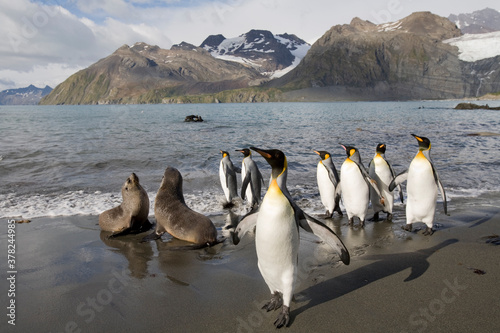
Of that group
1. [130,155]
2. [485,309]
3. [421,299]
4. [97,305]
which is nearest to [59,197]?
[97,305]

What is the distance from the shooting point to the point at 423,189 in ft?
21.5

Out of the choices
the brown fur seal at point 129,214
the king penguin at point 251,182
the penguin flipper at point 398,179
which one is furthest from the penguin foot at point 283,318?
the king penguin at point 251,182

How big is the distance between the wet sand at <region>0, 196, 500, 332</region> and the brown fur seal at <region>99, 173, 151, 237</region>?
44cm

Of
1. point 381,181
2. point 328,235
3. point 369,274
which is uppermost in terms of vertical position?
point 328,235

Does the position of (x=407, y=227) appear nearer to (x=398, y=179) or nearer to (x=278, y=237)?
(x=398, y=179)

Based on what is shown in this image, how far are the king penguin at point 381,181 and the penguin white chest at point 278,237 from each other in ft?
13.6

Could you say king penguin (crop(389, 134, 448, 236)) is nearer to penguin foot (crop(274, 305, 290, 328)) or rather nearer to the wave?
the wave

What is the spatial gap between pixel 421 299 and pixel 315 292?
1176 mm

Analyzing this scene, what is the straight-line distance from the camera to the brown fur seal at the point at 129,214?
267 inches

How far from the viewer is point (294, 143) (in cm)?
2197

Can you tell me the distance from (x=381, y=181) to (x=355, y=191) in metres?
1.17

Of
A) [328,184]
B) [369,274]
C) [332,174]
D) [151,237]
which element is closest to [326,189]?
[328,184]

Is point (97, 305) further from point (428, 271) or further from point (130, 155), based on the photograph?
point (130, 155)

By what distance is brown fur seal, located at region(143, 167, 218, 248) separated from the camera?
6062 mm
